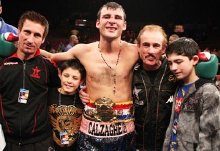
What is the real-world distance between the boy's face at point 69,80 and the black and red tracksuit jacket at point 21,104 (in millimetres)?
221

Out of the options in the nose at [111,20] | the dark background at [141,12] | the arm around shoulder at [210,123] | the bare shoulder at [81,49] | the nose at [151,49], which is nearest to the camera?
the arm around shoulder at [210,123]

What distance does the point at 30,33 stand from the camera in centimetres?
210

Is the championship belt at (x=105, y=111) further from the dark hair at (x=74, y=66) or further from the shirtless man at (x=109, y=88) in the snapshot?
the dark hair at (x=74, y=66)

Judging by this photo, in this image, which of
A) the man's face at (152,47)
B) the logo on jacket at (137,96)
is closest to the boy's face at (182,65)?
the man's face at (152,47)

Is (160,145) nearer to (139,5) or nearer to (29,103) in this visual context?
(29,103)

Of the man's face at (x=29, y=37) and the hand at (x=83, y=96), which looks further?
the hand at (x=83, y=96)

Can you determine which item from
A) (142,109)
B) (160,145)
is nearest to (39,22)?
(142,109)

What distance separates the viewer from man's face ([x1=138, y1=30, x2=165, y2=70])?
2199 millimetres

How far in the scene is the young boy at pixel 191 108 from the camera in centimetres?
187

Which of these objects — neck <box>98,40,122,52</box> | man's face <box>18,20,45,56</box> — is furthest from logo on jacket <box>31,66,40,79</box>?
neck <box>98,40,122,52</box>

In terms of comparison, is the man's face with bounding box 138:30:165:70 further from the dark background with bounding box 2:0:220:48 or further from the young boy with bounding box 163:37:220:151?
the dark background with bounding box 2:0:220:48

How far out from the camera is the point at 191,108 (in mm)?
1971

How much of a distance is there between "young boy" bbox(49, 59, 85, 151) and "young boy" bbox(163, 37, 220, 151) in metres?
0.68

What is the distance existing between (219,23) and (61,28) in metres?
6.55
